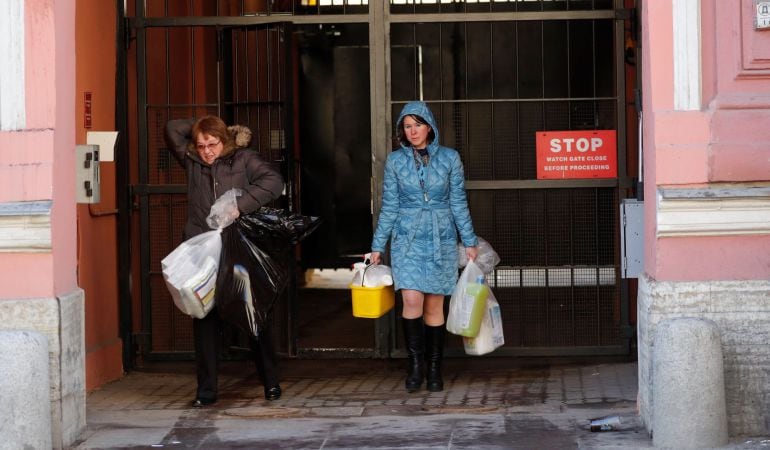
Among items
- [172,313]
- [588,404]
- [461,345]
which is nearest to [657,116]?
[588,404]

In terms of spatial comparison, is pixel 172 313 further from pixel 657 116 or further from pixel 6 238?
pixel 657 116

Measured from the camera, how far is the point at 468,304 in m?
7.78

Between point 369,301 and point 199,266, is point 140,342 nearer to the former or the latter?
point 199,266

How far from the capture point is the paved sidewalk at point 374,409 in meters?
6.71

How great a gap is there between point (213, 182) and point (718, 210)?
3063 millimetres

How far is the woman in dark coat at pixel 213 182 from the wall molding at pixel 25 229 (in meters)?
1.42

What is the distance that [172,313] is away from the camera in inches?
361

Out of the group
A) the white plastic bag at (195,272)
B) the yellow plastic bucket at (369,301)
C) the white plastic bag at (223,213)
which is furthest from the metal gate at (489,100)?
the white plastic bag at (195,272)

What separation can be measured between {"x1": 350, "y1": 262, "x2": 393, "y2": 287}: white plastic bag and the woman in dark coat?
2.17ft

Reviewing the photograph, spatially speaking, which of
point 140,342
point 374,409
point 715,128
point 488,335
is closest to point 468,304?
point 488,335

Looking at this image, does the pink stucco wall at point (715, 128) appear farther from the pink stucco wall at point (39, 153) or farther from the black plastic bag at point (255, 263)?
the pink stucco wall at point (39, 153)

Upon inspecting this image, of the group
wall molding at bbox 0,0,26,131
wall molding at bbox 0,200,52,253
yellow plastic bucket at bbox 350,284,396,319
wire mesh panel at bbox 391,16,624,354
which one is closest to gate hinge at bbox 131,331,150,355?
yellow plastic bucket at bbox 350,284,396,319

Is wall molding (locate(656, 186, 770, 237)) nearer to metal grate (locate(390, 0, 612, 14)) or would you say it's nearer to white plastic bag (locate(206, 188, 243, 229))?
white plastic bag (locate(206, 188, 243, 229))

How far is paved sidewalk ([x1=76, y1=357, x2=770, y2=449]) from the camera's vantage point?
6711 mm
